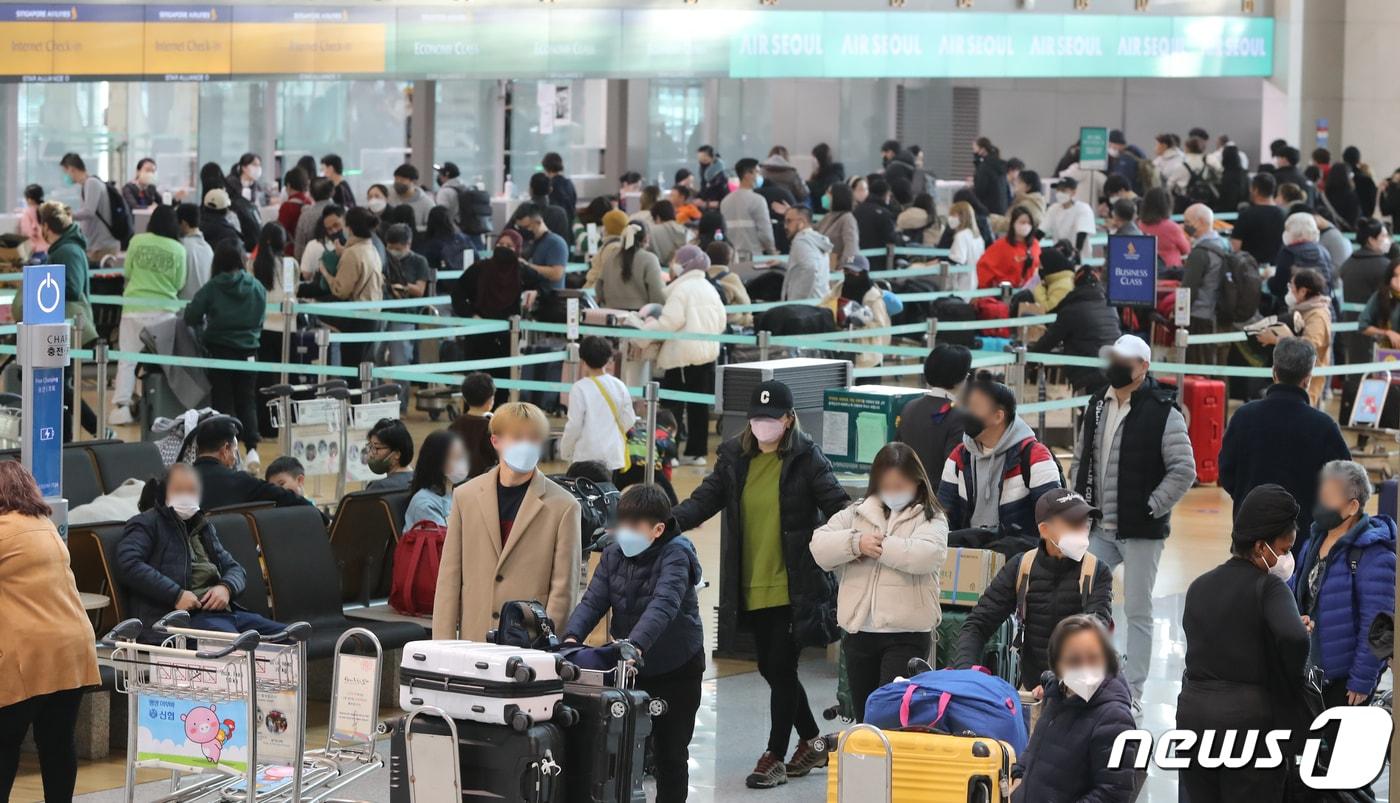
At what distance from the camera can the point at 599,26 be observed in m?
21.5

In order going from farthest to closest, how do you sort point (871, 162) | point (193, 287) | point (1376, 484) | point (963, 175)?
point (963, 175), point (871, 162), point (193, 287), point (1376, 484)

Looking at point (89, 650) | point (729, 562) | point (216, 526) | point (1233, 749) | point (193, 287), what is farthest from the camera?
point (193, 287)

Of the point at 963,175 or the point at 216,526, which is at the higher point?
the point at 963,175

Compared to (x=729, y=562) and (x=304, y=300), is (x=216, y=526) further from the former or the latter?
(x=304, y=300)

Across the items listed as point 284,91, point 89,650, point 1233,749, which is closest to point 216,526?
point 89,650

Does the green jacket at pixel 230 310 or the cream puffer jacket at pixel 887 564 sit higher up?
the green jacket at pixel 230 310

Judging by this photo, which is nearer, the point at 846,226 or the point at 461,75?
the point at 846,226

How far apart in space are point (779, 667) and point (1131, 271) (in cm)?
811

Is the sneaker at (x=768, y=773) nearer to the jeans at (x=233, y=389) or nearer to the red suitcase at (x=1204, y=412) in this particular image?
the red suitcase at (x=1204, y=412)

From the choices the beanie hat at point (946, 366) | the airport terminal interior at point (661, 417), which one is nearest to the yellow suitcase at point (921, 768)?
the airport terminal interior at point (661, 417)

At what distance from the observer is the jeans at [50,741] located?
7031 millimetres

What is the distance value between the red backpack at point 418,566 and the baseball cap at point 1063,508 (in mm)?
3059

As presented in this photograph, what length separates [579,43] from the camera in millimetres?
21328

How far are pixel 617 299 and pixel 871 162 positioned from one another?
13.3 m
